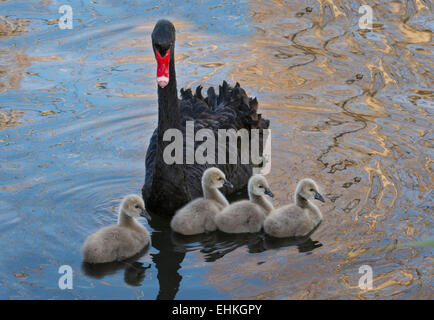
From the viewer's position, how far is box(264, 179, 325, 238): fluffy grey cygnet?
17.8ft

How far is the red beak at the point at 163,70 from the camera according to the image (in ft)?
18.0

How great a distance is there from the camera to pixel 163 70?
5.49 meters

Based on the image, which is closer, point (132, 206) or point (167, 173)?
point (132, 206)

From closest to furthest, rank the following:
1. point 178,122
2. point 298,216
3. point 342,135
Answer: point 298,216
point 178,122
point 342,135

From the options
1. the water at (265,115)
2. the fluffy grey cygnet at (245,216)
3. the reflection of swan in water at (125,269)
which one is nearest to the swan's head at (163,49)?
the fluffy grey cygnet at (245,216)

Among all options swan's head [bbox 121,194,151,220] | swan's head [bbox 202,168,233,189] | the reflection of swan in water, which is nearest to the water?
the reflection of swan in water

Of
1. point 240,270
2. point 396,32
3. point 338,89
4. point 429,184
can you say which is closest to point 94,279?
point 240,270

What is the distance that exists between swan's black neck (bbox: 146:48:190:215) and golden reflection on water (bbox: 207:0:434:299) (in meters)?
0.70

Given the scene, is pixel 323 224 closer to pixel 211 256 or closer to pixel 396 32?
pixel 211 256

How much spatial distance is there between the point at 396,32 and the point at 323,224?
177 inches

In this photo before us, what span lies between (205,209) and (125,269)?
73 cm

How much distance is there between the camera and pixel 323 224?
5609mm

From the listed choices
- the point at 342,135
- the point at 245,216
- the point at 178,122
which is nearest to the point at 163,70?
the point at 178,122

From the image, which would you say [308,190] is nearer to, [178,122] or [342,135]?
[178,122]
